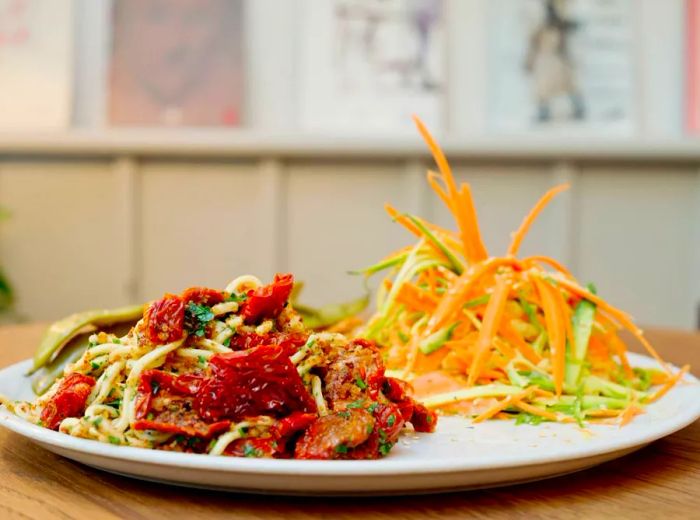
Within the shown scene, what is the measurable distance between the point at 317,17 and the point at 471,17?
654mm

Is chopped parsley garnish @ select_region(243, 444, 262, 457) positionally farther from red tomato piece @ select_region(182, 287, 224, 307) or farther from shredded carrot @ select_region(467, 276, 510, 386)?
shredded carrot @ select_region(467, 276, 510, 386)

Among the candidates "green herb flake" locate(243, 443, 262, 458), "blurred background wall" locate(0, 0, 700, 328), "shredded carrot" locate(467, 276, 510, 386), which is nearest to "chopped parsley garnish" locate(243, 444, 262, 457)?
"green herb flake" locate(243, 443, 262, 458)

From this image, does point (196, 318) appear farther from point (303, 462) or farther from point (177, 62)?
point (177, 62)

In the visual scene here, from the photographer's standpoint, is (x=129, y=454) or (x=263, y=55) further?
(x=263, y=55)

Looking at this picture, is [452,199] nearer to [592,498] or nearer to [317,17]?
[592,498]

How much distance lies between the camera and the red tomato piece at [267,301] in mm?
946

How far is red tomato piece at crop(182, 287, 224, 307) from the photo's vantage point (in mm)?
929

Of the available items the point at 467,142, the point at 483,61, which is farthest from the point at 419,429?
the point at 483,61

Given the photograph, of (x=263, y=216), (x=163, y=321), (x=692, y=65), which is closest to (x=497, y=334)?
(x=163, y=321)

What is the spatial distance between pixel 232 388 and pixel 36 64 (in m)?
3.17

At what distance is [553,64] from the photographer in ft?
12.0

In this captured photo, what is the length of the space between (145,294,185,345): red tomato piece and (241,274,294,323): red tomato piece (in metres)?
0.08

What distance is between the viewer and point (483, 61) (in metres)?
3.63

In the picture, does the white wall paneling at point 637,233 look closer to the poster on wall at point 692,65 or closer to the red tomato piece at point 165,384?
the poster on wall at point 692,65
